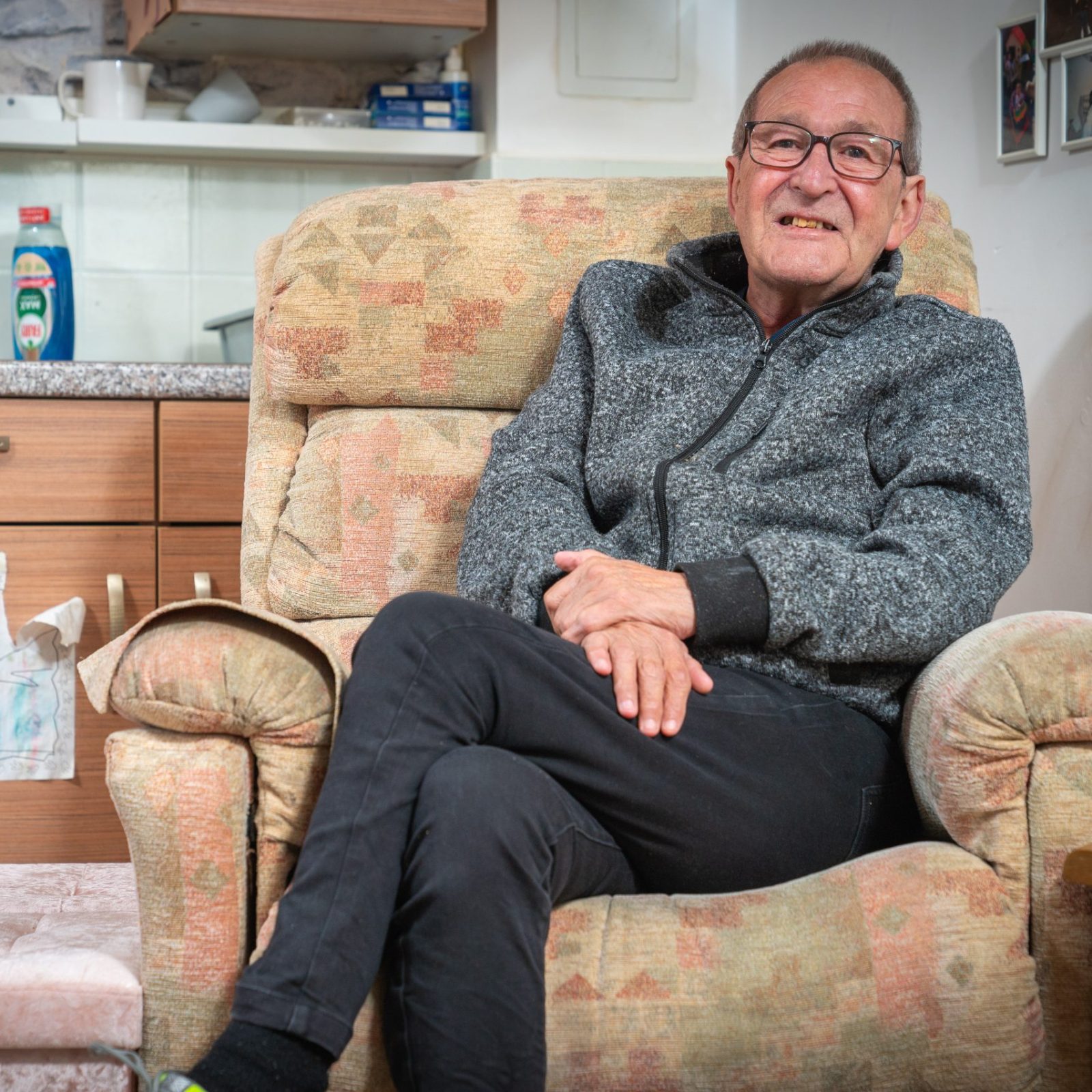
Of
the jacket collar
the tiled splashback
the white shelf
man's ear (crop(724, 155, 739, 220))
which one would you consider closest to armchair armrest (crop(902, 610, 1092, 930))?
the jacket collar

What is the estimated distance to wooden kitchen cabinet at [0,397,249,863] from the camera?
6.74 ft

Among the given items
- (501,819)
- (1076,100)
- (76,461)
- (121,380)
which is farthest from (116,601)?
(1076,100)

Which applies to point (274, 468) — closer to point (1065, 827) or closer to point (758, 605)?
point (758, 605)

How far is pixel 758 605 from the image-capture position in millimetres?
1214

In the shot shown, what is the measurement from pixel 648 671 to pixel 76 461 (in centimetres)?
124

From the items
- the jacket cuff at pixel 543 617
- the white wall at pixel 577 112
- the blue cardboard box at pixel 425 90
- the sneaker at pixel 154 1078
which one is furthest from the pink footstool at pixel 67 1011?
the blue cardboard box at pixel 425 90

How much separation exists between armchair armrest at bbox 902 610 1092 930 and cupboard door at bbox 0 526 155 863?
136 centimetres

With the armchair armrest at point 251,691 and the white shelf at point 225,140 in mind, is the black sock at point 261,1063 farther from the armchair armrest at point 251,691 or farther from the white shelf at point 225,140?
the white shelf at point 225,140

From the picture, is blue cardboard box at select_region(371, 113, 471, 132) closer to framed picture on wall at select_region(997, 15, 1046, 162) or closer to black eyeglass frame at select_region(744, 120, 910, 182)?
framed picture on wall at select_region(997, 15, 1046, 162)

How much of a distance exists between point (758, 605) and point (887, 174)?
0.60m

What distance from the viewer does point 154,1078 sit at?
983 millimetres

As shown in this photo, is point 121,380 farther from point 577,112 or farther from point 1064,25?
point 1064,25

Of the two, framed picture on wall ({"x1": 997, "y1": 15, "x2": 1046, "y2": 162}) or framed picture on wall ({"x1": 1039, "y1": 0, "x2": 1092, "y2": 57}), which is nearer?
framed picture on wall ({"x1": 1039, "y1": 0, "x2": 1092, "y2": 57})

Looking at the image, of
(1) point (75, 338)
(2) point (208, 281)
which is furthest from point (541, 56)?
(1) point (75, 338)
